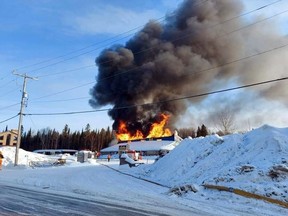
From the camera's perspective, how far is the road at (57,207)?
7.77m

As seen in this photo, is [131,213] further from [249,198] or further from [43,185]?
[43,185]

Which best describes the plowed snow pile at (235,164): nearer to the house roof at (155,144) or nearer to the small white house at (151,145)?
the small white house at (151,145)

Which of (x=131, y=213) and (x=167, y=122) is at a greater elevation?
(x=167, y=122)

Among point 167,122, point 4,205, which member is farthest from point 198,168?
point 167,122

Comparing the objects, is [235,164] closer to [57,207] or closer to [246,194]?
[246,194]

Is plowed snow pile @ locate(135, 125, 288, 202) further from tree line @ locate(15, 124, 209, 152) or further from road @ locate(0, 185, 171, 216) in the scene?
tree line @ locate(15, 124, 209, 152)

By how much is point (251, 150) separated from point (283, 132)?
5.91ft

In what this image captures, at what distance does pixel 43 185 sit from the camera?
14.1m

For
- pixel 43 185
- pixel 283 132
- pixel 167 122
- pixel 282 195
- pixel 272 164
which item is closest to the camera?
pixel 282 195

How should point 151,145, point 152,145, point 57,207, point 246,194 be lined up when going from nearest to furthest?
point 57,207 < point 246,194 < point 152,145 < point 151,145

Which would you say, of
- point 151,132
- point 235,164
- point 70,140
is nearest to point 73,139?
point 70,140

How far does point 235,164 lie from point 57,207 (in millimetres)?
7947

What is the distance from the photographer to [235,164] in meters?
13.8

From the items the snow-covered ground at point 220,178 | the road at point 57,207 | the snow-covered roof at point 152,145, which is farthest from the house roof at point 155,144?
the road at point 57,207
